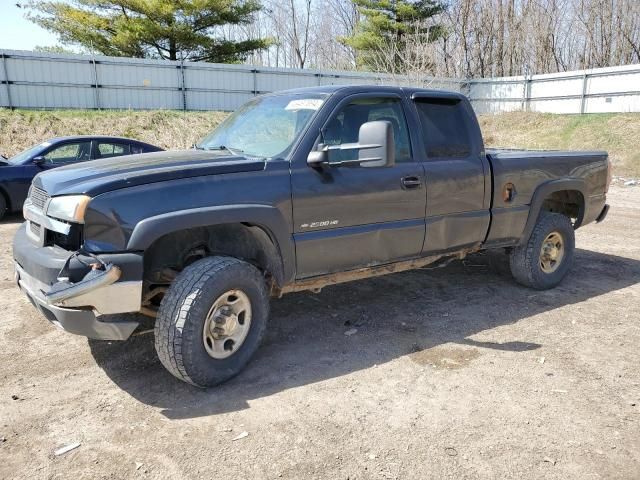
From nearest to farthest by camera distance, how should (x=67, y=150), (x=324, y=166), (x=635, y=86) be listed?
(x=324, y=166)
(x=67, y=150)
(x=635, y=86)

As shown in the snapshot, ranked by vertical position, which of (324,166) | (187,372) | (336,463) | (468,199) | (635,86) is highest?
(635,86)

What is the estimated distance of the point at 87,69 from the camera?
1936cm

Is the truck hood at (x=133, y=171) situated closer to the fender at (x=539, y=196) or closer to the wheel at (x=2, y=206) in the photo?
the fender at (x=539, y=196)

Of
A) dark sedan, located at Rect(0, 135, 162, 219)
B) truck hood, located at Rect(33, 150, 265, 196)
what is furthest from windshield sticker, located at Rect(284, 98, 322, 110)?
dark sedan, located at Rect(0, 135, 162, 219)

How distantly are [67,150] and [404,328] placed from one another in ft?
24.1

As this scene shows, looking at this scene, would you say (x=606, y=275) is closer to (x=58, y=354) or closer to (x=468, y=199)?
(x=468, y=199)

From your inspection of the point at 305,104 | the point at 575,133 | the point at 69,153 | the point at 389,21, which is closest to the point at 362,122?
the point at 305,104

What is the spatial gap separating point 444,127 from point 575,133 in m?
19.3

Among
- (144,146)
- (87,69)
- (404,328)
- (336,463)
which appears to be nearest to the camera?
(336,463)

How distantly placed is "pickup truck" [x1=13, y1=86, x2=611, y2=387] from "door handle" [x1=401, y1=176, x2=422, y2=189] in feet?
0.04

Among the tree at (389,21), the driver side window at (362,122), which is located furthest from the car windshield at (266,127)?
the tree at (389,21)

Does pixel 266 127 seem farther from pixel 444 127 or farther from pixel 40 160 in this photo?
pixel 40 160

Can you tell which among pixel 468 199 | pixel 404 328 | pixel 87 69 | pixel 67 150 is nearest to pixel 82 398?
pixel 404 328

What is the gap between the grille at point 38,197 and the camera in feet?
11.7
